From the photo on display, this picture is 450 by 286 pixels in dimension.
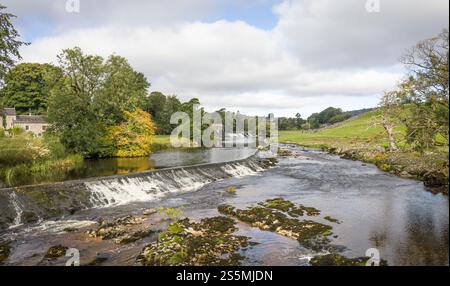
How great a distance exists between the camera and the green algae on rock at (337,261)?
39.5 ft

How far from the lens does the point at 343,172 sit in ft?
117

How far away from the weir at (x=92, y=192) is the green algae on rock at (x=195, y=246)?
Result: 7808mm

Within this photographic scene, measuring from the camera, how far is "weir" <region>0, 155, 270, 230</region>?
18688mm

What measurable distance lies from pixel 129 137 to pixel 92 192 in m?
27.2

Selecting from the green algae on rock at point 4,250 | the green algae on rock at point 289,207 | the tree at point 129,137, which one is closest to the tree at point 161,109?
the tree at point 129,137

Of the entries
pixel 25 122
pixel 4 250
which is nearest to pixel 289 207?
pixel 4 250

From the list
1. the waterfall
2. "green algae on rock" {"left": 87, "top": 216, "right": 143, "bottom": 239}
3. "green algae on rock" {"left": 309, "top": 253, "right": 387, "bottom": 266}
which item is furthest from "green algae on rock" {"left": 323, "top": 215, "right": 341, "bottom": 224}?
the waterfall

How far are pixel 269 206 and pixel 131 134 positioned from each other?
3233cm

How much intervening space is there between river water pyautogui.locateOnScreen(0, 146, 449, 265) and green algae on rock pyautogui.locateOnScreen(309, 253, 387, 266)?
1.11 ft

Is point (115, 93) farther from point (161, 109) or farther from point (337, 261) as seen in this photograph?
point (161, 109)

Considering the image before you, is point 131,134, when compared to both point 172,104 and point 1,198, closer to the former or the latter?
point 1,198

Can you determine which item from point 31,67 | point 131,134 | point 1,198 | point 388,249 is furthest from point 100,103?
point 31,67

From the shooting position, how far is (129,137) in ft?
161

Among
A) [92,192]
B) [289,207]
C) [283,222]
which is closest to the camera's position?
[283,222]
